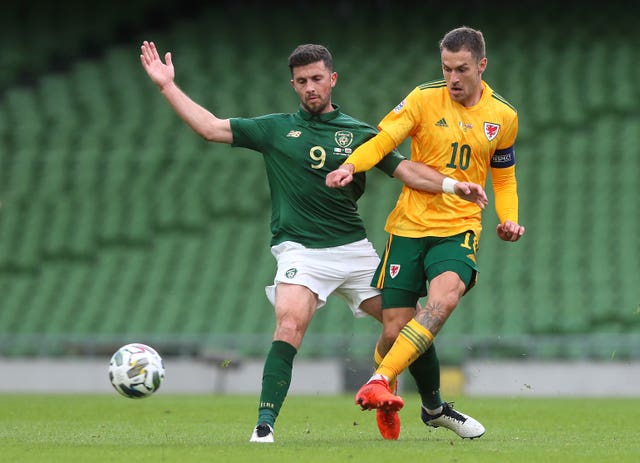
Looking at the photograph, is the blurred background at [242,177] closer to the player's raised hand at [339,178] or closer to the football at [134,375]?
the football at [134,375]

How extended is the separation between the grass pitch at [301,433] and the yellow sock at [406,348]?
468 millimetres

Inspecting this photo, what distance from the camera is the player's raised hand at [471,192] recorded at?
778cm

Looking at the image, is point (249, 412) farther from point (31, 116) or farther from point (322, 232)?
point (31, 116)

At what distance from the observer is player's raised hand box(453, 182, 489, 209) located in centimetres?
778

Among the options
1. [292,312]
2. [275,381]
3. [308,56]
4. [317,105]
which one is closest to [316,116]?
[317,105]

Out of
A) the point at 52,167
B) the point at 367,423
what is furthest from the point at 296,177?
the point at 52,167

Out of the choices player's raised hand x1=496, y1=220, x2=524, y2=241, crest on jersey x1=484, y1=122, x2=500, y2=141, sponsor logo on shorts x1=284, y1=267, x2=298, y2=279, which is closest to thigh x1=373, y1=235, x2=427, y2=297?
player's raised hand x1=496, y1=220, x2=524, y2=241

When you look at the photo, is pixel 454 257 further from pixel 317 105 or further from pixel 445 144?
pixel 317 105

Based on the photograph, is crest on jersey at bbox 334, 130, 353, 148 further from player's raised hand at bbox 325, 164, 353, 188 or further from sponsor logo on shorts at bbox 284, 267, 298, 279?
sponsor logo on shorts at bbox 284, 267, 298, 279

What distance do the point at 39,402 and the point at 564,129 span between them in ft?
38.2

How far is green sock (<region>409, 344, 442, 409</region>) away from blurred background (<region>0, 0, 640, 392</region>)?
9.38m

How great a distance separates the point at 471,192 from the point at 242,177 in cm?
1505

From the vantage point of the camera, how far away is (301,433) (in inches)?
366

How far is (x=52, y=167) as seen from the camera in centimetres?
2347
